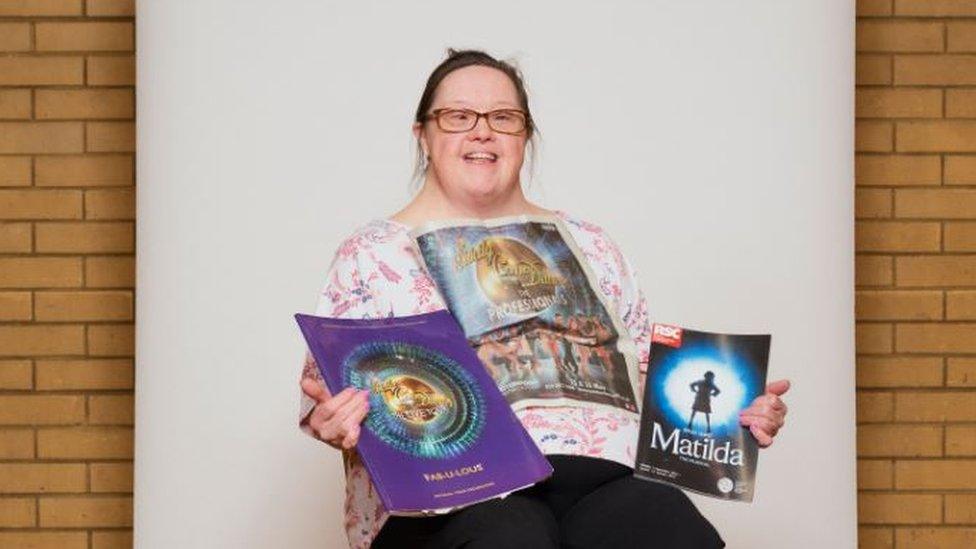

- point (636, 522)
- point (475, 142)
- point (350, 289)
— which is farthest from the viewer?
point (475, 142)

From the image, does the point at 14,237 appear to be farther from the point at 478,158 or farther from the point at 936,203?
the point at 936,203

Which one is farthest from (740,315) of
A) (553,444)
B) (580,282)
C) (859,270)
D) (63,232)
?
(63,232)

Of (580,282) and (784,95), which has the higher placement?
(784,95)

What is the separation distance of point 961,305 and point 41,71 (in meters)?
2.05

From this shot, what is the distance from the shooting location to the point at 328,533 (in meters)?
2.79

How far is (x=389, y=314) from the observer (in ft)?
6.74

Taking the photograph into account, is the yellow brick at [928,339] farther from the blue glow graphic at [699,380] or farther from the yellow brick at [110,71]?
the yellow brick at [110,71]

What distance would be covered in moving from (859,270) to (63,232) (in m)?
1.73

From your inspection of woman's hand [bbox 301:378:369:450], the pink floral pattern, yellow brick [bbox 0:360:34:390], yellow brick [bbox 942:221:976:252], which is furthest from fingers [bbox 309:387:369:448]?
yellow brick [bbox 942:221:976:252]

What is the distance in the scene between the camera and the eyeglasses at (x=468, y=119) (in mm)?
2160

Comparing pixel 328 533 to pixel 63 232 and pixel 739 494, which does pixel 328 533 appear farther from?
pixel 739 494

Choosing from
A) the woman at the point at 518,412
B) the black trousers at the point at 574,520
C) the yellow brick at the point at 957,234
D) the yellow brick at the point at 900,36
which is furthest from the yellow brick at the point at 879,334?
the black trousers at the point at 574,520

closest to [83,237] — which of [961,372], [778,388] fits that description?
[778,388]

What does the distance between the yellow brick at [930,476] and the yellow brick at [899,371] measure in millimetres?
175
